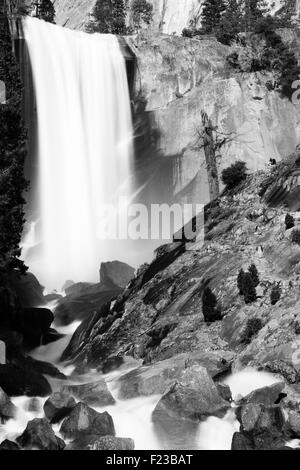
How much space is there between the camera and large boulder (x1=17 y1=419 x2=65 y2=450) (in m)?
22.1

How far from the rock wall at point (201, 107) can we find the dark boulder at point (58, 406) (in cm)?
5048

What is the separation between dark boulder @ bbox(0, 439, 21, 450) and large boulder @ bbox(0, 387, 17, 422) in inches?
135

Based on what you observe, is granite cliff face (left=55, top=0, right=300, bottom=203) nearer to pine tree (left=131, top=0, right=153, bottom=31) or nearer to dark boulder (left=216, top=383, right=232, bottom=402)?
dark boulder (left=216, top=383, right=232, bottom=402)

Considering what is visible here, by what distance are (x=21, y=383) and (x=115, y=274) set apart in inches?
1247

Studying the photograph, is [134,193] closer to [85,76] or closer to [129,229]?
[129,229]

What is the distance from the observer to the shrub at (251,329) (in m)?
30.6

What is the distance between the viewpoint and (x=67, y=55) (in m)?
78.5

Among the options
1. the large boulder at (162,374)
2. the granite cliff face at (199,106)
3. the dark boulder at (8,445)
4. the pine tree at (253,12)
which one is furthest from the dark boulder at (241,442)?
the pine tree at (253,12)

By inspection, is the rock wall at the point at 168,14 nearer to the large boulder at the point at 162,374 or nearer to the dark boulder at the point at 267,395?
the large boulder at the point at 162,374

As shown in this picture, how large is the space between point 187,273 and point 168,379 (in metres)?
13.2

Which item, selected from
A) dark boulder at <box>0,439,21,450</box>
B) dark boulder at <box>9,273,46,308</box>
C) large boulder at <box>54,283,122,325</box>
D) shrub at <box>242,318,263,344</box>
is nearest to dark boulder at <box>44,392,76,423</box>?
dark boulder at <box>0,439,21,450</box>

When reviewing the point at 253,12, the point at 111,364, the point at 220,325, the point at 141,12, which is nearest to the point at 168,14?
the point at 141,12

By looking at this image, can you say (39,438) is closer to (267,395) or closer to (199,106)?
(267,395)

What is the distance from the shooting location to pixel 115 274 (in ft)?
201
